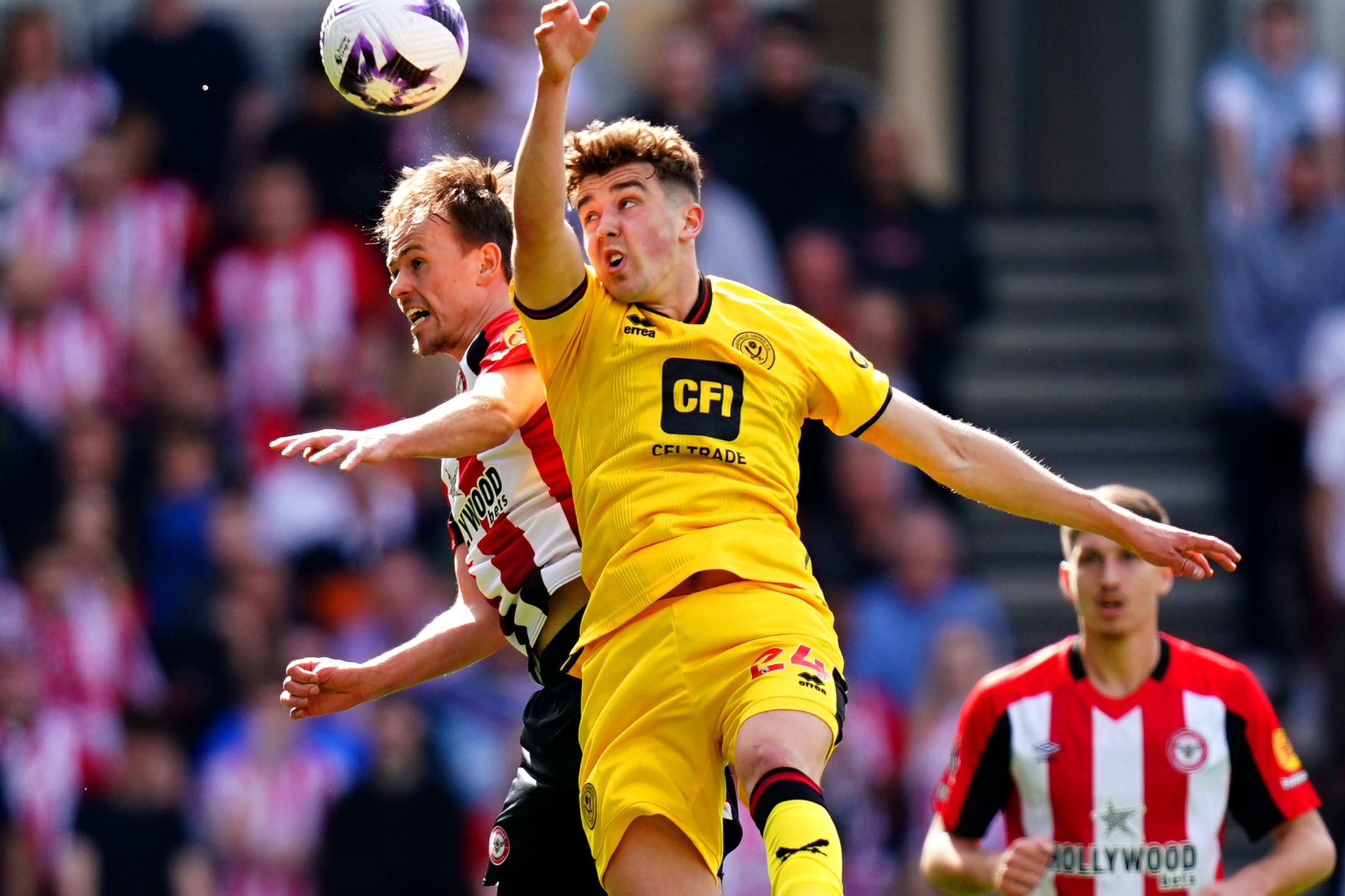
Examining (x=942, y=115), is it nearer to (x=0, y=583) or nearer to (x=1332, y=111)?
(x=1332, y=111)

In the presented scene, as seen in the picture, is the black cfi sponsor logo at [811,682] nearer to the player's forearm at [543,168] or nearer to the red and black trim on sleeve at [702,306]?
the red and black trim on sleeve at [702,306]

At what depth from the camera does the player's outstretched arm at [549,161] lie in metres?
4.77

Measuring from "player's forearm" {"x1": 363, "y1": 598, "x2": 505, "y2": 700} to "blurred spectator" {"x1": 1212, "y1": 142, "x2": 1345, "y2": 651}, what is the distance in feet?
23.8

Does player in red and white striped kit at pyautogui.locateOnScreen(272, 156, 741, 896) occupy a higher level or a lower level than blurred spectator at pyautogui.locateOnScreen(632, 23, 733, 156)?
lower

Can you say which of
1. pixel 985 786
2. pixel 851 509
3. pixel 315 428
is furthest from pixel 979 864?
pixel 315 428

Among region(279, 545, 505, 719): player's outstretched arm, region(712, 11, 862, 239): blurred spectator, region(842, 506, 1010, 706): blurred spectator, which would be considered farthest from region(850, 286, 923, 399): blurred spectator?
region(279, 545, 505, 719): player's outstretched arm

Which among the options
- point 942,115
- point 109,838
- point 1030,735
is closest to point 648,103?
point 942,115

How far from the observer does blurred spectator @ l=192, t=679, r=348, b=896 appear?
1030 centimetres

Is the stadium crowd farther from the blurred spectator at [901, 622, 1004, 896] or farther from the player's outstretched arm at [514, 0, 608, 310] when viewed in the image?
the player's outstretched arm at [514, 0, 608, 310]

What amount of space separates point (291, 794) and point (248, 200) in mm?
3442

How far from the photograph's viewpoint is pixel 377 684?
5574 millimetres

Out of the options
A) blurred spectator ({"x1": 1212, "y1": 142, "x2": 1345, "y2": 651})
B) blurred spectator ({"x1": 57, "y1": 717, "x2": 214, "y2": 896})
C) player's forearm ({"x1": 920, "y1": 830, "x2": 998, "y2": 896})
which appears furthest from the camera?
blurred spectator ({"x1": 1212, "y1": 142, "x2": 1345, "y2": 651})

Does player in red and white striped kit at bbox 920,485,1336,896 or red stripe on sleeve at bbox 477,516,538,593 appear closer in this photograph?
red stripe on sleeve at bbox 477,516,538,593

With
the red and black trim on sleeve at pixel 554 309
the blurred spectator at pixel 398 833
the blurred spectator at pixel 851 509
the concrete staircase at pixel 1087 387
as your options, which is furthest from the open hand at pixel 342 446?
the concrete staircase at pixel 1087 387
